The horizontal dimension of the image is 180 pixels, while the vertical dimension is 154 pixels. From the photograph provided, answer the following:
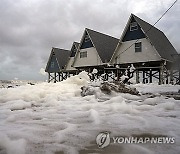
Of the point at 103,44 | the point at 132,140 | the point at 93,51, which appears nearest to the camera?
the point at 132,140

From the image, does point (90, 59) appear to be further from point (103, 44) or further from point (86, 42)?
point (103, 44)

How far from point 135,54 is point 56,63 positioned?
13.9 meters

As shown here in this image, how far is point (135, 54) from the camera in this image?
59.3ft

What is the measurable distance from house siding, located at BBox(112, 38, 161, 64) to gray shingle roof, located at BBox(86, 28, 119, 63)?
1.98 metres

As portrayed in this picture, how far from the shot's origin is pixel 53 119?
8.46 ft

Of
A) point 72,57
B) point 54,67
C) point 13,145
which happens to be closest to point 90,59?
point 72,57

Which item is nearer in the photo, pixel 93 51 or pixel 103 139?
pixel 103 139

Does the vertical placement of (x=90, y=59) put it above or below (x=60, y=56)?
below

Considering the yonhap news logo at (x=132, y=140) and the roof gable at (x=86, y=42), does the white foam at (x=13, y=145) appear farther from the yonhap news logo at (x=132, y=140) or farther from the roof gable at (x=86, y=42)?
the roof gable at (x=86, y=42)

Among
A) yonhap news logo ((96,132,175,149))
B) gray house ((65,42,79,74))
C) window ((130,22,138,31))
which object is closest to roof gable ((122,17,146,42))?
window ((130,22,138,31))

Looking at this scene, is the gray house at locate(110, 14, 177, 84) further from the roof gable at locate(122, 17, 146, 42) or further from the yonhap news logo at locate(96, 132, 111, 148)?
the yonhap news logo at locate(96, 132, 111, 148)

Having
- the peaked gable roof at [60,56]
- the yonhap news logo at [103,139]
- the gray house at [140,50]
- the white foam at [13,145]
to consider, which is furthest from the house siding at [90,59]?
the white foam at [13,145]

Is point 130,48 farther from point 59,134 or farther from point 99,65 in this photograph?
point 59,134

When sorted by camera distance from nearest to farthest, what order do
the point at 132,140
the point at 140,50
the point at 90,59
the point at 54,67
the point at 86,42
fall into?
the point at 132,140, the point at 140,50, the point at 90,59, the point at 86,42, the point at 54,67
